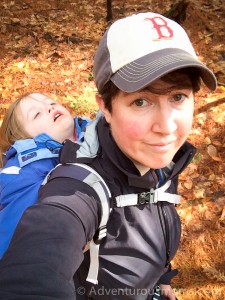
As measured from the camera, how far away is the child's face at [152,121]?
140 centimetres

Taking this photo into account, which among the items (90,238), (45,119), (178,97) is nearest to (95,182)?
(90,238)

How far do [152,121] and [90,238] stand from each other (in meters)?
0.55

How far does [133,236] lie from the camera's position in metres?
1.66

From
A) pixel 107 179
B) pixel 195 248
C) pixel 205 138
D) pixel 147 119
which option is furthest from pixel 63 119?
pixel 205 138

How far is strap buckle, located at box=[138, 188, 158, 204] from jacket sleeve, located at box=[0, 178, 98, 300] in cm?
28

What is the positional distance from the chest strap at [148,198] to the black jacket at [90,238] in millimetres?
27

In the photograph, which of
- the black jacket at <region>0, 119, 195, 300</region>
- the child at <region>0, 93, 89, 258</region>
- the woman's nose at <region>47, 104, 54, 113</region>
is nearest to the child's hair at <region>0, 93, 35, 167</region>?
the child at <region>0, 93, 89, 258</region>

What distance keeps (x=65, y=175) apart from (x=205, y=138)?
3.61 m

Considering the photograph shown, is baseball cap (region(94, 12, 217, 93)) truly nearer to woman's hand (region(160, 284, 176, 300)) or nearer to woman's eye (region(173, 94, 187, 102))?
woman's eye (region(173, 94, 187, 102))

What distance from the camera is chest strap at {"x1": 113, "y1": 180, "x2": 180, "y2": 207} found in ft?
5.18

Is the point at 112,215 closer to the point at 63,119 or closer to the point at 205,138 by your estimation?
the point at 63,119
